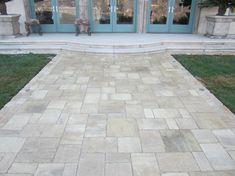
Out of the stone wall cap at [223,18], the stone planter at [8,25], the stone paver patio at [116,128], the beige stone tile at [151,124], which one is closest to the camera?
the stone paver patio at [116,128]

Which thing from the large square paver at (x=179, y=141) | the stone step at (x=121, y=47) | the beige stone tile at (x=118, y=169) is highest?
the stone step at (x=121, y=47)

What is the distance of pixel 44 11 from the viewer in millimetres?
8211

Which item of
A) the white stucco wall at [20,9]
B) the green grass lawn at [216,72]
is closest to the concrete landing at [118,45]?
the green grass lawn at [216,72]

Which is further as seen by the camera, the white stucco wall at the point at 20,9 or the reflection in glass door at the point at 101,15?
the reflection in glass door at the point at 101,15

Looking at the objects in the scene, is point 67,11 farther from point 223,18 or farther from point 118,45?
point 223,18

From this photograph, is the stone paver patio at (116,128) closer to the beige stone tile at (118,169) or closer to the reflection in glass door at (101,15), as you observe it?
the beige stone tile at (118,169)

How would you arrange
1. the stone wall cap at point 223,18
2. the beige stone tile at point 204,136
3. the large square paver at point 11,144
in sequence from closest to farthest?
the large square paver at point 11,144
the beige stone tile at point 204,136
the stone wall cap at point 223,18

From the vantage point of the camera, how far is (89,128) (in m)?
2.99

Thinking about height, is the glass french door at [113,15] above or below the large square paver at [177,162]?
above

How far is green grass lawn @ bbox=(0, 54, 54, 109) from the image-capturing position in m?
4.06

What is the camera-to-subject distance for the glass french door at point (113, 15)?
814 cm

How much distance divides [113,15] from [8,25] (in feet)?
11.5

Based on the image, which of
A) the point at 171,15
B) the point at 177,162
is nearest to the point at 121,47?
the point at 171,15

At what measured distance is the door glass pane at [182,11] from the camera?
321 inches
